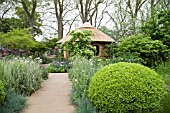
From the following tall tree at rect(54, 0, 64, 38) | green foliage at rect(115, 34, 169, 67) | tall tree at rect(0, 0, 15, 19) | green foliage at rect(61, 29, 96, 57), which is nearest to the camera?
green foliage at rect(115, 34, 169, 67)

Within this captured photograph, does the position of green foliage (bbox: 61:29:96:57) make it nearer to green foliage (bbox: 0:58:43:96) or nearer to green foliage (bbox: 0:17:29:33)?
green foliage (bbox: 0:58:43:96)

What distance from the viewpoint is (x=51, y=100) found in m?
6.32

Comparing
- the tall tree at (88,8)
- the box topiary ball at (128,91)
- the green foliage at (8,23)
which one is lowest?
the box topiary ball at (128,91)

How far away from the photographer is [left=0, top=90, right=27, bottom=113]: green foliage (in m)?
4.97

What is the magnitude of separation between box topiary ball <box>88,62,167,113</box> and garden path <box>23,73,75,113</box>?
987mm

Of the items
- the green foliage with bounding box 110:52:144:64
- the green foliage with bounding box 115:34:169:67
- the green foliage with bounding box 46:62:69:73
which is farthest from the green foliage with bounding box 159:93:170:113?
the green foliage with bounding box 46:62:69:73

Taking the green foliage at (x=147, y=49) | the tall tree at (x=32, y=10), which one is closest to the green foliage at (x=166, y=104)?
the green foliage at (x=147, y=49)

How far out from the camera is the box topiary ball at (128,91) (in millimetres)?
4512

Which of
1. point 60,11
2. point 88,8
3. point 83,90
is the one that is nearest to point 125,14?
point 88,8

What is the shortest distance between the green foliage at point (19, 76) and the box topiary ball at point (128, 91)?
2.36 metres

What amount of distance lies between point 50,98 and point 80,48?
289 inches

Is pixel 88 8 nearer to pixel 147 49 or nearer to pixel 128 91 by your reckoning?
pixel 147 49

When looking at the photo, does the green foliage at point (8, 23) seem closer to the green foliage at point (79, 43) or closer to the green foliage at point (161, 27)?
the green foliage at point (79, 43)

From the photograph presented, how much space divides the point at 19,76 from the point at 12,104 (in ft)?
4.70
